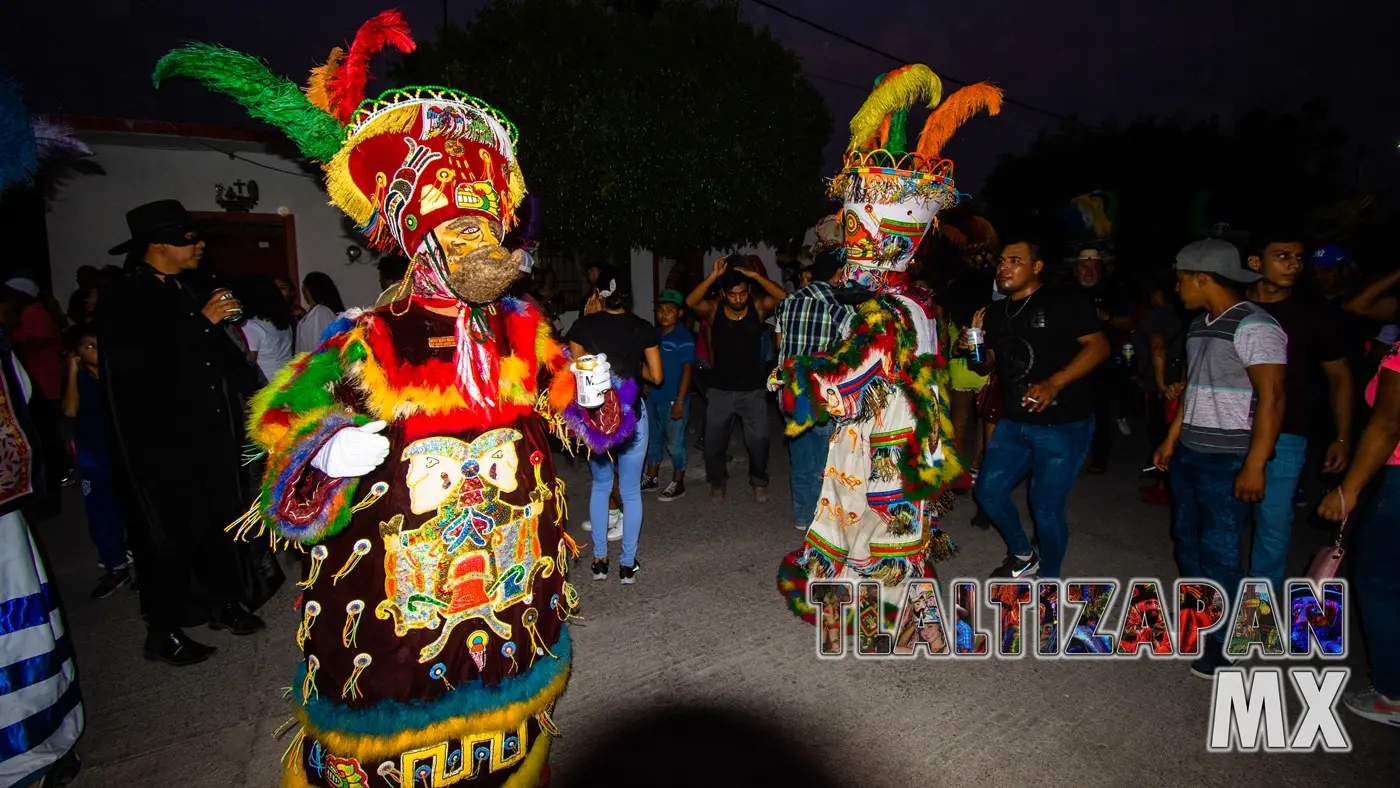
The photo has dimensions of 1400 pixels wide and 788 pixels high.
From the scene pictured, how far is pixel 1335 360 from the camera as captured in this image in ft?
12.0

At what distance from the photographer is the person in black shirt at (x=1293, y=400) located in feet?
11.7

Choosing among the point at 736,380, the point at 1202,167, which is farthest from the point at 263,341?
the point at 1202,167

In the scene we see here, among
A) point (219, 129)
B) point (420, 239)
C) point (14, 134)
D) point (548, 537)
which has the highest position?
point (219, 129)

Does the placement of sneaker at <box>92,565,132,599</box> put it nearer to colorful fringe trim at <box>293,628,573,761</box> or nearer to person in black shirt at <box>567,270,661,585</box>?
person in black shirt at <box>567,270,661,585</box>

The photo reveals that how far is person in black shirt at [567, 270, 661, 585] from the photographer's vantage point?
480 cm

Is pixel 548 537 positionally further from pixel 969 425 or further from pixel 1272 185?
pixel 1272 185

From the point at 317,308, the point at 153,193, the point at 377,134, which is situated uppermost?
the point at 153,193

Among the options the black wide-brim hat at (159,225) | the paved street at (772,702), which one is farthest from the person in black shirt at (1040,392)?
the black wide-brim hat at (159,225)

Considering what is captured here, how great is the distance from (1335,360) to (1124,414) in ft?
21.6

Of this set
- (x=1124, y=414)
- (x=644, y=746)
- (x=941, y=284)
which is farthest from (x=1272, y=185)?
(x=644, y=746)

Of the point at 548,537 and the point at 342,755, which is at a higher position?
the point at 548,537

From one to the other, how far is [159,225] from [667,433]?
4349mm

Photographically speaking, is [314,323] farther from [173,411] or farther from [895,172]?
[895,172]

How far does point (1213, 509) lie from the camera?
3543mm
